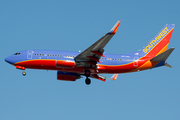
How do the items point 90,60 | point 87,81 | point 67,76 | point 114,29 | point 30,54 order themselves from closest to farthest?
point 114,29, point 90,60, point 30,54, point 87,81, point 67,76

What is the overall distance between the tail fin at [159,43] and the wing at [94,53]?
7927mm

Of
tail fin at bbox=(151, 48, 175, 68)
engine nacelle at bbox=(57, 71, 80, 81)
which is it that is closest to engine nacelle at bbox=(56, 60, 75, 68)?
engine nacelle at bbox=(57, 71, 80, 81)

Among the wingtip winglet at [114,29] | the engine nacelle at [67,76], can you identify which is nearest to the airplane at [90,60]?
the engine nacelle at [67,76]

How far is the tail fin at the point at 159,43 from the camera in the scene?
174 feet

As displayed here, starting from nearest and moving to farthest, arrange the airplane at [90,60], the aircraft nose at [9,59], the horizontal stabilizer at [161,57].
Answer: the horizontal stabilizer at [161,57], the airplane at [90,60], the aircraft nose at [9,59]

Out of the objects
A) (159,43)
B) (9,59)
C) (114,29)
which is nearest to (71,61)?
(114,29)

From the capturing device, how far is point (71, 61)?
163ft

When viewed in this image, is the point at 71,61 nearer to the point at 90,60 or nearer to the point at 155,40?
the point at 90,60

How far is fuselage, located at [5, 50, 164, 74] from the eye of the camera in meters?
50.1

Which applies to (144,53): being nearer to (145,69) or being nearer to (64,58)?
(145,69)

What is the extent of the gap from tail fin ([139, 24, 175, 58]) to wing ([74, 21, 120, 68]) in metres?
7.93

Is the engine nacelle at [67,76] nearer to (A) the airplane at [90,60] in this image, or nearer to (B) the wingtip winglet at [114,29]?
(A) the airplane at [90,60]

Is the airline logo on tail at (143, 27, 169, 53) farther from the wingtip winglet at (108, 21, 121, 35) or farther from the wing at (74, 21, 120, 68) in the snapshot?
the wingtip winglet at (108, 21, 121, 35)

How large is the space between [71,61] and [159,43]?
1466 centimetres
